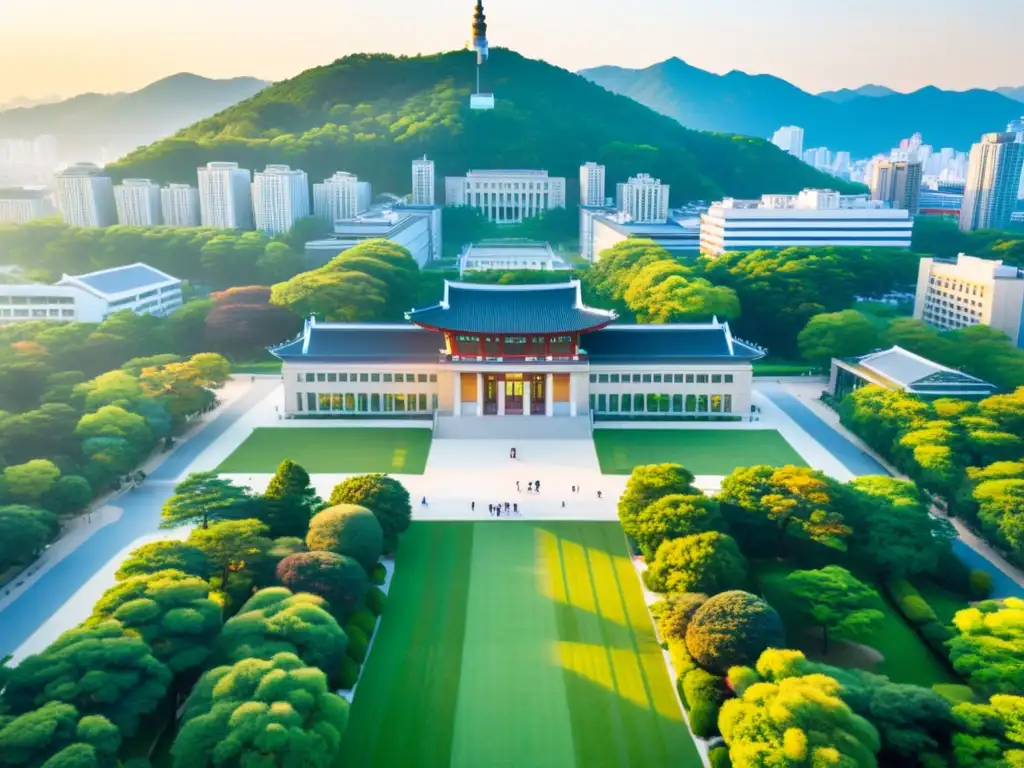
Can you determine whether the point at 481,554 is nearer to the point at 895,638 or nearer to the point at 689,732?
the point at 689,732

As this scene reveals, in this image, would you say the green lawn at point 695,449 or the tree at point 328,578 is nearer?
the tree at point 328,578

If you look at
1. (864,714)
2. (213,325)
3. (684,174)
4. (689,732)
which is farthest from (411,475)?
(684,174)

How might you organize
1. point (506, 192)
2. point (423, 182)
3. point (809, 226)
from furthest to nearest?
point (506, 192) → point (423, 182) → point (809, 226)

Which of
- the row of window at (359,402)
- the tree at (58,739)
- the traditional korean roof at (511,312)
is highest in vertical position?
the traditional korean roof at (511,312)

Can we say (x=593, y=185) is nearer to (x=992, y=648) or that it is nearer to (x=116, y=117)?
(x=992, y=648)

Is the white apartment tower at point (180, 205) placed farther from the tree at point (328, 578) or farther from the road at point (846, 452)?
the tree at point (328, 578)

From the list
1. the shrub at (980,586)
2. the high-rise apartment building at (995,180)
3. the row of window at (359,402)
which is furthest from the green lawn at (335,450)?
the high-rise apartment building at (995,180)

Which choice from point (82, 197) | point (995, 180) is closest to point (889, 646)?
point (82, 197)
